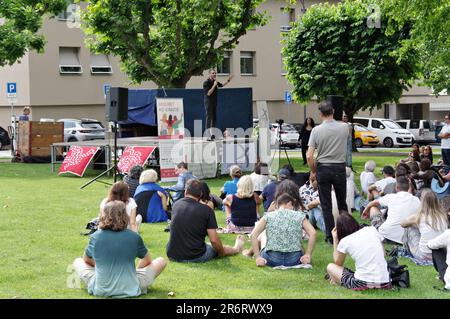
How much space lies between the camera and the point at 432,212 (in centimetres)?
850

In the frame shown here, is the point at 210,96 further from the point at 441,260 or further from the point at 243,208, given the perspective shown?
the point at 441,260

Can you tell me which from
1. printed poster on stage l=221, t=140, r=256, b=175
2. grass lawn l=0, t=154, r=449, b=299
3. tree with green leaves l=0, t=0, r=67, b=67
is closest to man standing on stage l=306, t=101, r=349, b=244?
grass lawn l=0, t=154, r=449, b=299

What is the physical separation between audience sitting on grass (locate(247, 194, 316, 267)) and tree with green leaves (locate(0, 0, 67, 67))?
57.2 ft

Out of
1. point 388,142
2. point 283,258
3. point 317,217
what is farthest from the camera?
point 388,142

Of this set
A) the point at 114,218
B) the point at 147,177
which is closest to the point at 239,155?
the point at 147,177

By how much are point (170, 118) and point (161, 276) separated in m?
12.0

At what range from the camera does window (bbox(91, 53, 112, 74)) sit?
4006 cm

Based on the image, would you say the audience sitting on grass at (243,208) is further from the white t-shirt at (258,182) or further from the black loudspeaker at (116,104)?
the black loudspeaker at (116,104)

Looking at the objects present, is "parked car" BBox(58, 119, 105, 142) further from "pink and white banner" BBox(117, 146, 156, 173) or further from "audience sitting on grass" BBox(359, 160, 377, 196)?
"audience sitting on grass" BBox(359, 160, 377, 196)

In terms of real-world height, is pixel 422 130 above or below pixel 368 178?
above

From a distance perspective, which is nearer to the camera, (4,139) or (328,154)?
(328,154)

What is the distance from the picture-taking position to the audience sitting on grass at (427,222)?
8.45m

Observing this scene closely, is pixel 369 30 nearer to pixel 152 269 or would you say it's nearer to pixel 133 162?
pixel 133 162

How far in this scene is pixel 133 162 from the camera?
61.6 ft
